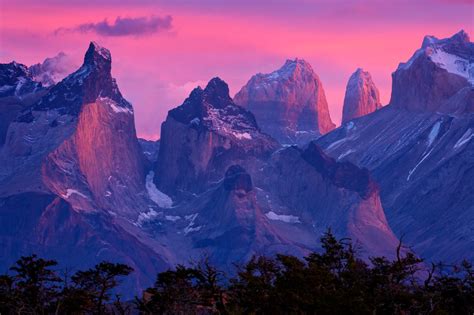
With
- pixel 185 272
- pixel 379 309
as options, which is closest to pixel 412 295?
pixel 379 309

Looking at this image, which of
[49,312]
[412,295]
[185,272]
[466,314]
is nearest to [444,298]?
[466,314]

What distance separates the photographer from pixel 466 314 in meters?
147

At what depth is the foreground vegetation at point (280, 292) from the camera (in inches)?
5251

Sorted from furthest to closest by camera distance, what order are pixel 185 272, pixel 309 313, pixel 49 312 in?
pixel 185 272 < pixel 49 312 < pixel 309 313

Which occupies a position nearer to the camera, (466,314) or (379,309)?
(379,309)

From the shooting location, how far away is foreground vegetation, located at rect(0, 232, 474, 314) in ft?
438

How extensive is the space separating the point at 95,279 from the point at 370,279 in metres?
27.7

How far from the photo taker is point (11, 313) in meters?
140

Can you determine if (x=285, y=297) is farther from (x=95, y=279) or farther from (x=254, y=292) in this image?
(x=95, y=279)

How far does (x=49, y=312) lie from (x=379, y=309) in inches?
1277

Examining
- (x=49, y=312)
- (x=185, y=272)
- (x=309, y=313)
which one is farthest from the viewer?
(x=185, y=272)

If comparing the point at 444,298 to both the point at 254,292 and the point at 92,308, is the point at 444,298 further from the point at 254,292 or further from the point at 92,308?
the point at 92,308

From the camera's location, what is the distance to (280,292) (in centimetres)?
13762

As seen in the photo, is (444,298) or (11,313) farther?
(444,298)
